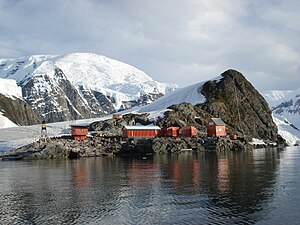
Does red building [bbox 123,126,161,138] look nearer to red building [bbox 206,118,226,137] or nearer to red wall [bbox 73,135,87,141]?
red wall [bbox 73,135,87,141]

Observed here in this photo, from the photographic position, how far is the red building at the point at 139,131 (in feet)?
437

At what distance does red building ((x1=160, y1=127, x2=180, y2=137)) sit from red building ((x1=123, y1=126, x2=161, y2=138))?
4134 mm

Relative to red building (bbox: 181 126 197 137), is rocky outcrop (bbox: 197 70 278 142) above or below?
above

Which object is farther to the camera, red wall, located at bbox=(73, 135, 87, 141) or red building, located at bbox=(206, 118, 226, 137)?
red building, located at bbox=(206, 118, 226, 137)

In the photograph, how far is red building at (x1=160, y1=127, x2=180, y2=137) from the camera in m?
141

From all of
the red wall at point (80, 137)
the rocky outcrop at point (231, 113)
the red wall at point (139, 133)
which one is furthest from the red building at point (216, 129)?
the red wall at point (80, 137)

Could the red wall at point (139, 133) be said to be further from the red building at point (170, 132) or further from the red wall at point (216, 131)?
the red wall at point (216, 131)

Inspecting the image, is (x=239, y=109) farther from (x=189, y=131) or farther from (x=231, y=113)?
(x=189, y=131)

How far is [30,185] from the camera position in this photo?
48.4m

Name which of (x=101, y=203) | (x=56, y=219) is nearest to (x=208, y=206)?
(x=101, y=203)

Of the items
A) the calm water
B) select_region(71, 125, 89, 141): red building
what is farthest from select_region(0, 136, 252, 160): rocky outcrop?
the calm water

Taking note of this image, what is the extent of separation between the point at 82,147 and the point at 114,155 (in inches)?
405

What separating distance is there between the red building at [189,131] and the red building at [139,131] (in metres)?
11.1

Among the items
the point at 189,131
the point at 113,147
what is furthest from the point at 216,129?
the point at 113,147
